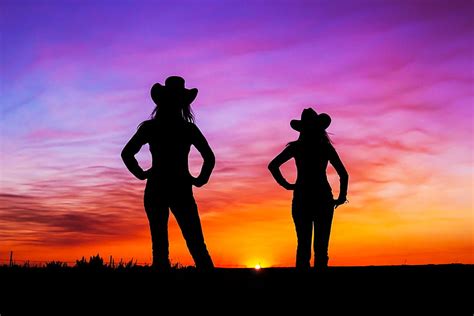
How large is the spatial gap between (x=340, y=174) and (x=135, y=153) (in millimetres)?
3426

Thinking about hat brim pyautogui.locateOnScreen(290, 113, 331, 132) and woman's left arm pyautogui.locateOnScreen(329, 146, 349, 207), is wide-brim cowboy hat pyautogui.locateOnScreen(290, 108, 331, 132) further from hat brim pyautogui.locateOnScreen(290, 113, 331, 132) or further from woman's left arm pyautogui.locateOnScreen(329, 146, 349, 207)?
woman's left arm pyautogui.locateOnScreen(329, 146, 349, 207)

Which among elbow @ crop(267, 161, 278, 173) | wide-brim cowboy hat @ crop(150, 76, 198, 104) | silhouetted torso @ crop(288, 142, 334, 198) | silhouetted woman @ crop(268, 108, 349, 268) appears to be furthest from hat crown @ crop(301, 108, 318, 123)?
wide-brim cowboy hat @ crop(150, 76, 198, 104)

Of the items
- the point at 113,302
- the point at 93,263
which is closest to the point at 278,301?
the point at 113,302

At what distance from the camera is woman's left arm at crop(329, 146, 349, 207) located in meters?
10.1

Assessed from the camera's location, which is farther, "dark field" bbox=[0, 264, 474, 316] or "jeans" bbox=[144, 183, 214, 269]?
"jeans" bbox=[144, 183, 214, 269]

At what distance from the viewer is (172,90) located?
8469mm

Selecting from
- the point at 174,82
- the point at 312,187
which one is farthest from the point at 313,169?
the point at 174,82

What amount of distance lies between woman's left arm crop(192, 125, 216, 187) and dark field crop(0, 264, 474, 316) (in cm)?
139

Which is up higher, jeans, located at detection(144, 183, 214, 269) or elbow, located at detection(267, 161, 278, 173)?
elbow, located at detection(267, 161, 278, 173)

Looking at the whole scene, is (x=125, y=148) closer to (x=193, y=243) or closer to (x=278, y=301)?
(x=193, y=243)

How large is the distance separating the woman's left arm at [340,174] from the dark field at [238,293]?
8.53 feet

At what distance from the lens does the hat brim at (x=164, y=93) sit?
8.48 meters

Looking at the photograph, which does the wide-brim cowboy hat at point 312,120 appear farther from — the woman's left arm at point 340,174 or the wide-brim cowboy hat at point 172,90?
the wide-brim cowboy hat at point 172,90

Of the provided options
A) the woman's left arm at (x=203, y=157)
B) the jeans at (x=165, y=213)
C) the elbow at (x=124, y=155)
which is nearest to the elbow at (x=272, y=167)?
the woman's left arm at (x=203, y=157)
